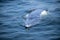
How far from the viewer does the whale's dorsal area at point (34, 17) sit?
6.80 m

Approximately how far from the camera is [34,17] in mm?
7035

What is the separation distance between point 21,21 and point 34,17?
489 mm

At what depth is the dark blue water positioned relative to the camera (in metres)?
6.41

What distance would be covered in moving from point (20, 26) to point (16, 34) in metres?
0.46

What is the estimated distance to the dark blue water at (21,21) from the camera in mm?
6406

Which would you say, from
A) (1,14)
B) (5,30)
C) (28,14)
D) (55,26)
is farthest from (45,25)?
(1,14)

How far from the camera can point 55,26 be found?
6840mm

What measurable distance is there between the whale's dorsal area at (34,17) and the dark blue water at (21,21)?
157 mm

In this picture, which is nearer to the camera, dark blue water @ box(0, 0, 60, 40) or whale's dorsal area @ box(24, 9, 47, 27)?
dark blue water @ box(0, 0, 60, 40)

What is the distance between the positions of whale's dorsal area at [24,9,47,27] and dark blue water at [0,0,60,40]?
16cm

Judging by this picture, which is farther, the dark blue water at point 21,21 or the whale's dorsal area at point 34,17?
the whale's dorsal area at point 34,17

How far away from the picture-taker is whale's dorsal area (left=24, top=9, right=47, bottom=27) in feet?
22.3

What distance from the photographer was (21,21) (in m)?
7.09

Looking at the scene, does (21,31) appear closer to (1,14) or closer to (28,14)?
(28,14)
